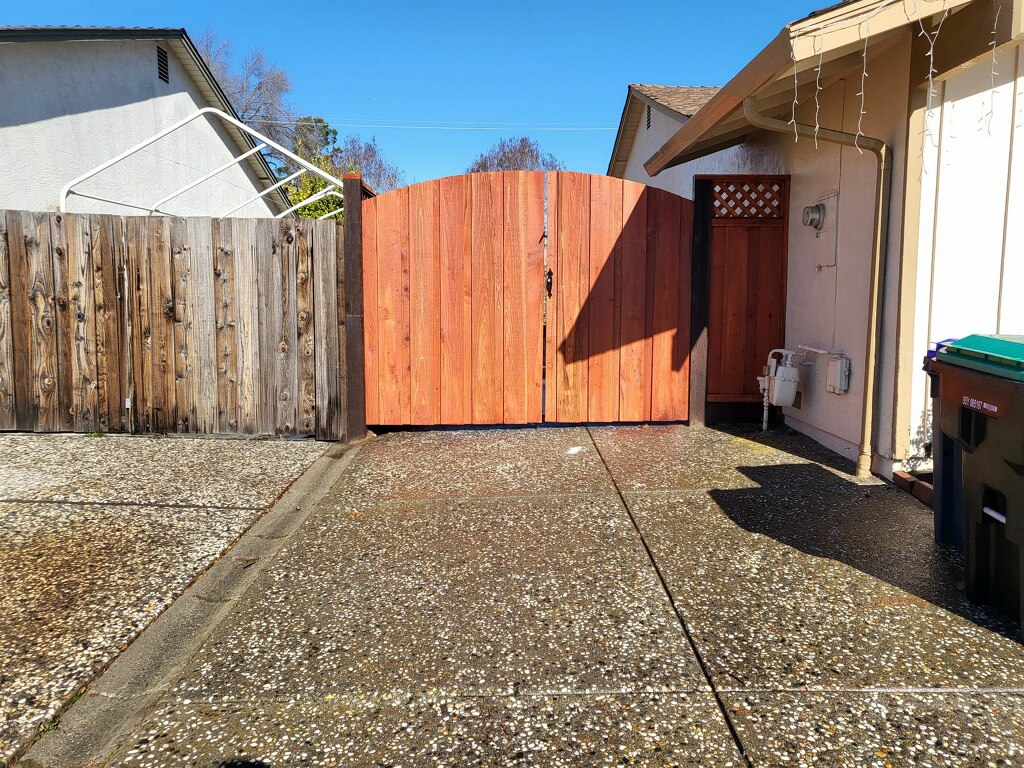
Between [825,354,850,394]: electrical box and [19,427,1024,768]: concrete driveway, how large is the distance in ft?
3.00

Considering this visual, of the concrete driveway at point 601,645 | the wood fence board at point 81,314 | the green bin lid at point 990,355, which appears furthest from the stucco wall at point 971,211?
the wood fence board at point 81,314

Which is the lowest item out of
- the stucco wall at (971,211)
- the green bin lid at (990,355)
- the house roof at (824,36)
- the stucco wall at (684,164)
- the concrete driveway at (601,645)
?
the concrete driveway at (601,645)

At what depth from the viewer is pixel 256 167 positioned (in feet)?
44.1

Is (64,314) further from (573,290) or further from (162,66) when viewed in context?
(162,66)

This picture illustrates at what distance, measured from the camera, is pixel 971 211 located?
386cm

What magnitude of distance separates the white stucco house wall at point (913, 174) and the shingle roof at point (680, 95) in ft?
12.1

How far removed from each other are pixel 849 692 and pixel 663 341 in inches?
149

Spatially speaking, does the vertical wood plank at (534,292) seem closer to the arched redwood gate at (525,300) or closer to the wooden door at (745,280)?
the arched redwood gate at (525,300)

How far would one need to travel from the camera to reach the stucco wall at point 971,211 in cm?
380

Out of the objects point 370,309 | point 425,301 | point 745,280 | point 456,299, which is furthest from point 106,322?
point 745,280

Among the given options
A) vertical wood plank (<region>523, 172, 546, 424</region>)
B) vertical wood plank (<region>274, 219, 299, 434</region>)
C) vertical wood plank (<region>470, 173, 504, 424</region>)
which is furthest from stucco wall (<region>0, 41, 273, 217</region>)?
vertical wood plank (<region>523, 172, 546, 424</region>)

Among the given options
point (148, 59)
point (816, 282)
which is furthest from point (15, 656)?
point (148, 59)

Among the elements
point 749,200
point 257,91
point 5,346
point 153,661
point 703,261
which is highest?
point 257,91

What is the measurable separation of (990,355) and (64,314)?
5859 mm
